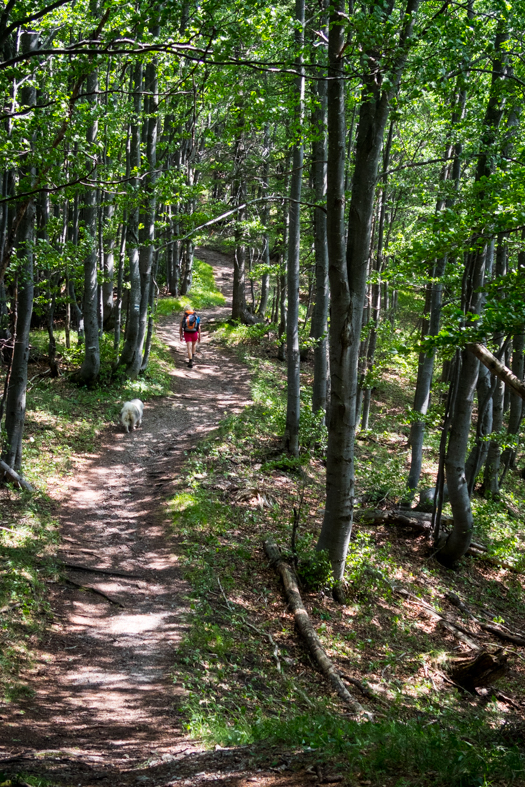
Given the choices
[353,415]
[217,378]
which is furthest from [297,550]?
[217,378]

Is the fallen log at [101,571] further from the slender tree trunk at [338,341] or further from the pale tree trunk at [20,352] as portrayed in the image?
the slender tree trunk at [338,341]

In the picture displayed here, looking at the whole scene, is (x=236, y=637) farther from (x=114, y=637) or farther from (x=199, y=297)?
(x=199, y=297)

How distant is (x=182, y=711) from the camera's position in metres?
5.03

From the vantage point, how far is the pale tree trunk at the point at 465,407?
9.56 m

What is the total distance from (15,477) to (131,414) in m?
3.98

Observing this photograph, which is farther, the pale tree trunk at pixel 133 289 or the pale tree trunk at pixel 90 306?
the pale tree trunk at pixel 133 289

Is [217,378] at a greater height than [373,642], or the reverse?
[217,378]

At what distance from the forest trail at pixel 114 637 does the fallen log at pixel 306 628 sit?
1.60 meters

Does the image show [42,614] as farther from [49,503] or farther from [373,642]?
[373,642]

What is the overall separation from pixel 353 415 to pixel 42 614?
479 centimetres

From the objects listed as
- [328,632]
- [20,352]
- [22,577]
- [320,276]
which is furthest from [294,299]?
[22,577]

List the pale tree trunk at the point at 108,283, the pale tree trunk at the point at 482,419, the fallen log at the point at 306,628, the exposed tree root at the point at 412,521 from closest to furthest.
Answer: the fallen log at the point at 306,628, the exposed tree root at the point at 412,521, the pale tree trunk at the point at 482,419, the pale tree trunk at the point at 108,283

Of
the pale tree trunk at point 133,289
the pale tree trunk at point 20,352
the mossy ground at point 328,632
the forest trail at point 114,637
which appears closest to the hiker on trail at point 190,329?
the pale tree trunk at point 133,289

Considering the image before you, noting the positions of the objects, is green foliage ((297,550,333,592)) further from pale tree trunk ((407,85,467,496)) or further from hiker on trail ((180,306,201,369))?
hiker on trail ((180,306,201,369))
